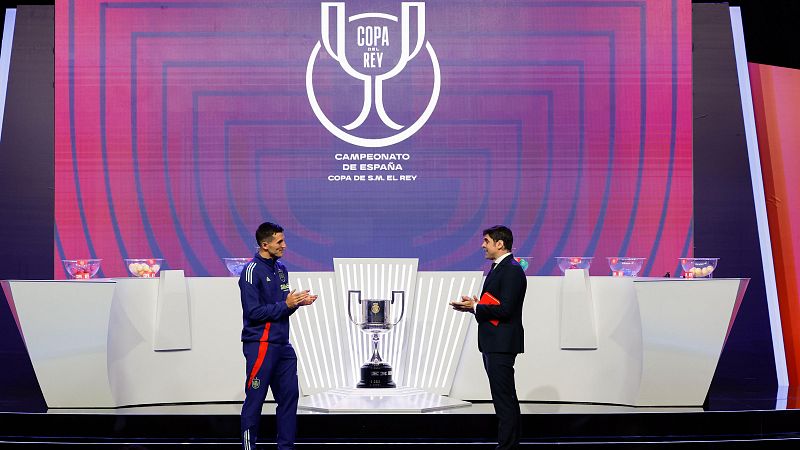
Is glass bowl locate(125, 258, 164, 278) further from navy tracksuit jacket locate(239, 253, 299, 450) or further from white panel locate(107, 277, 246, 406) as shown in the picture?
navy tracksuit jacket locate(239, 253, 299, 450)

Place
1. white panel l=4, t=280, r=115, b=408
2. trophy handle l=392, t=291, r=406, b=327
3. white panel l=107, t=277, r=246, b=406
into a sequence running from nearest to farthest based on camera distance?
white panel l=4, t=280, r=115, b=408, white panel l=107, t=277, r=246, b=406, trophy handle l=392, t=291, r=406, b=327

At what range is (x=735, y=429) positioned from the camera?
5.08 m

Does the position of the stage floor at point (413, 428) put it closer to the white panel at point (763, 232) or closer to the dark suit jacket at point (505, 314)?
the dark suit jacket at point (505, 314)

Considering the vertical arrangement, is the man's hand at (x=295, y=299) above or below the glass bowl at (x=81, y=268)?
below

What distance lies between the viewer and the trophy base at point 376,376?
5613mm

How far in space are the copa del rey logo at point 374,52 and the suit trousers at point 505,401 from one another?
9.25 feet

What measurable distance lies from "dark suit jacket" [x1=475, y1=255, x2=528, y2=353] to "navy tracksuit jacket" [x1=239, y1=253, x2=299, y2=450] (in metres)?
0.92

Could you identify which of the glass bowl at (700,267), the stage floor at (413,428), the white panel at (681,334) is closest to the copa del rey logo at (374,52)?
the glass bowl at (700,267)

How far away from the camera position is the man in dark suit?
4.47m

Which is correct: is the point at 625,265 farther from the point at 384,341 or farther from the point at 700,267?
the point at 384,341

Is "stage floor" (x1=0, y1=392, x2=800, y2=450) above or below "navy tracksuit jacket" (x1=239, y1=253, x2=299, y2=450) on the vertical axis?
below

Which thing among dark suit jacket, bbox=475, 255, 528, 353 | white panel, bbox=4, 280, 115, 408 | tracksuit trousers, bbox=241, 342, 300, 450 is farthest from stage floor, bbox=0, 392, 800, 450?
dark suit jacket, bbox=475, 255, 528, 353

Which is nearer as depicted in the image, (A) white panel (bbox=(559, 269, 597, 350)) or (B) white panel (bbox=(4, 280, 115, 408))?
(B) white panel (bbox=(4, 280, 115, 408))

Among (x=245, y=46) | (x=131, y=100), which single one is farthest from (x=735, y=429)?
(x=131, y=100)
